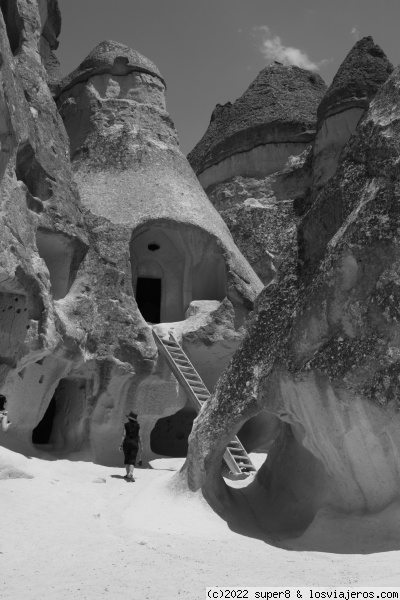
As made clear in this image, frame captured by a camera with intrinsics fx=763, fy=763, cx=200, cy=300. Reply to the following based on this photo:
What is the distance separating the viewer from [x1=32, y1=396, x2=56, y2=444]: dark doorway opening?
12.1 metres

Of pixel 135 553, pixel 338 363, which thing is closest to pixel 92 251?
pixel 338 363

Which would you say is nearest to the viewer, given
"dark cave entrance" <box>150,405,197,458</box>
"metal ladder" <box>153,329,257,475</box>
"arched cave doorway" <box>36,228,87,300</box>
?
"metal ladder" <box>153,329,257,475</box>

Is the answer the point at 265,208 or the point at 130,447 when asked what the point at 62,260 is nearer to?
the point at 130,447

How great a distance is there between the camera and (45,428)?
40.4ft

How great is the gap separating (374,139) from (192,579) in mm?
4284

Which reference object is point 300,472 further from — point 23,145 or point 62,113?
point 62,113

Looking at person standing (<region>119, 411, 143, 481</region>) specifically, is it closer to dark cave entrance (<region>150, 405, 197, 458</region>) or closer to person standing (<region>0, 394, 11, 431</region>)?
person standing (<region>0, 394, 11, 431</region>)

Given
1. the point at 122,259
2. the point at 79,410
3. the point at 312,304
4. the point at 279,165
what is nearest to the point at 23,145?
the point at 122,259

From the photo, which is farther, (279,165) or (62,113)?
(279,165)

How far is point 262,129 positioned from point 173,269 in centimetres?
766

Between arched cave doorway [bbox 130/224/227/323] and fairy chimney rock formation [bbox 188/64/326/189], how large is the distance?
660 centimetres

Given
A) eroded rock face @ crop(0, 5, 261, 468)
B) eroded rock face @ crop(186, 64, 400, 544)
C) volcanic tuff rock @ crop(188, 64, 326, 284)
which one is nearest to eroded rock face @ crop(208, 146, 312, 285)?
volcanic tuff rock @ crop(188, 64, 326, 284)

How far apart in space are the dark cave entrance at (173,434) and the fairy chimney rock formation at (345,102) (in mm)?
6551

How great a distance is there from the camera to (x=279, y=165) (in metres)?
19.5
